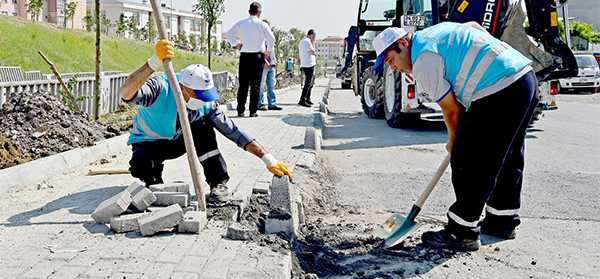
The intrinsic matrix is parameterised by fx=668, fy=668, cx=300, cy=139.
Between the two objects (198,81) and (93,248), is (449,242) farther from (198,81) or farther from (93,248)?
(93,248)

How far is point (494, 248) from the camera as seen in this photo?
484cm

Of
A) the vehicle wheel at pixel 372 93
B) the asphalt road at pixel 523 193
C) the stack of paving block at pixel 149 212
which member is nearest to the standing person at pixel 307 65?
the vehicle wheel at pixel 372 93

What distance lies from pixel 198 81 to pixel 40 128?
12.0 ft

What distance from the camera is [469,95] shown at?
4.60 metres

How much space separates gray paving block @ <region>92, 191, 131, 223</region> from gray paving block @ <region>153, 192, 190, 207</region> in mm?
303

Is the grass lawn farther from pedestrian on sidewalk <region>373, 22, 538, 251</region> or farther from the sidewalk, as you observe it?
pedestrian on sidewalk <region>373, 22, 538, 251</region>

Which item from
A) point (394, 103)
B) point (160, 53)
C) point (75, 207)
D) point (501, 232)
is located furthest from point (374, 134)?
point (160, 53)

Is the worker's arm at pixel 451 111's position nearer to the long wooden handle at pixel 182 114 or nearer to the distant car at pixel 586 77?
the long wooden handle at pixel 182 114

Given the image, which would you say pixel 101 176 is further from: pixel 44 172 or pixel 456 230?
pixel 456 230

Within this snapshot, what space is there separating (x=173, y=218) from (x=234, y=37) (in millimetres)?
8393

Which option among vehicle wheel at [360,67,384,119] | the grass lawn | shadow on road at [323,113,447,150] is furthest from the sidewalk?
the grass lawn

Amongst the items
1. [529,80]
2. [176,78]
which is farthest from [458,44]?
[176,78]

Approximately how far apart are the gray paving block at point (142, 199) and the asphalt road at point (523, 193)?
1845 mm

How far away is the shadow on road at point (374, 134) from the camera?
10.4 m
